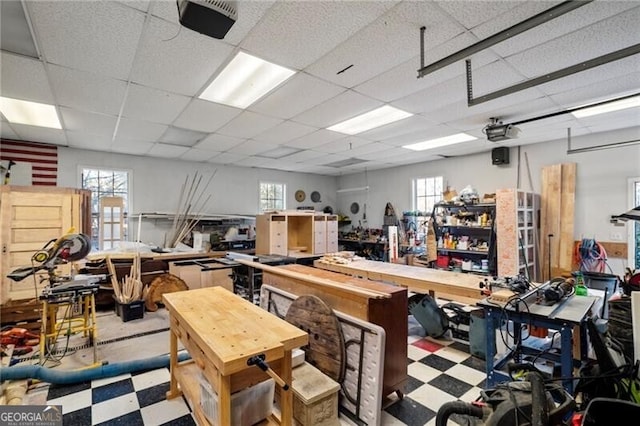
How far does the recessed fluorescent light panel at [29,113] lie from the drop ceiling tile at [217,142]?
1925mm

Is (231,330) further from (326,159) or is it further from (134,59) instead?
(326,159)

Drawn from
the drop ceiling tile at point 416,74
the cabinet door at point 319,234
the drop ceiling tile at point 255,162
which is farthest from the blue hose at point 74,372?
the drop ceiling tile at point 255,162

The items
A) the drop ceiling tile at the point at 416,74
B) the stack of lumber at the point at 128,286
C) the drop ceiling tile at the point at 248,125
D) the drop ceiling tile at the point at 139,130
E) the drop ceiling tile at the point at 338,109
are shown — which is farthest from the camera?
the stack of lumber at the point at 128,286

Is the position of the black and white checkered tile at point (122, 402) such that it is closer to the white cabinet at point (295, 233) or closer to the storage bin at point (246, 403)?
the storage bin at point (246, 403)

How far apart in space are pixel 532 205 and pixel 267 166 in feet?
19.2

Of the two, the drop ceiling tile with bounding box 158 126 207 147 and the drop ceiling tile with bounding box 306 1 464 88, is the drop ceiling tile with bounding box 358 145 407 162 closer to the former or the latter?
the drop ceiling tile with bounding box 306 1 464 88

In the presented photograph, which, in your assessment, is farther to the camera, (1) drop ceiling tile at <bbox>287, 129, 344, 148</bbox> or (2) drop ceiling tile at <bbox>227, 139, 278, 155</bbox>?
(2) drop ceiling tile at <bbox>227, 139, 278, 155</bbox>

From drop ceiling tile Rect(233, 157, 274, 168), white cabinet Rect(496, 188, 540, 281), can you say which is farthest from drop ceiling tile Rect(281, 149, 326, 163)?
white cabinet Rect(496, 188, 540, 281)

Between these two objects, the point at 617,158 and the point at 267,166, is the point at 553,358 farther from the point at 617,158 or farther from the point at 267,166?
the point at 267,166

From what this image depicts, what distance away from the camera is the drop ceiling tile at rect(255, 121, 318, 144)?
172 inches

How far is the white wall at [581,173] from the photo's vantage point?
4629 mm

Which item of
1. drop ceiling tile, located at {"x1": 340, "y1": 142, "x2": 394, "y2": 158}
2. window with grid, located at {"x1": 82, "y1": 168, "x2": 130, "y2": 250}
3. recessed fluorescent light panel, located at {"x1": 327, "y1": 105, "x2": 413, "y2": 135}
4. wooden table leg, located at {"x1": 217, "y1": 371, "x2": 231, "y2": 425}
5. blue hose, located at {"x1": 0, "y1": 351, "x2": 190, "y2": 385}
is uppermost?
recessed fluorescent light panel, located at {"x1": 327, "y1": 105, "x2": 413, "y2": 135}

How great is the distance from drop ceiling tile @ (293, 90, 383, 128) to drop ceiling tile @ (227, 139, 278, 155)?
1451mm

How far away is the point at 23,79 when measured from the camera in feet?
9.19
